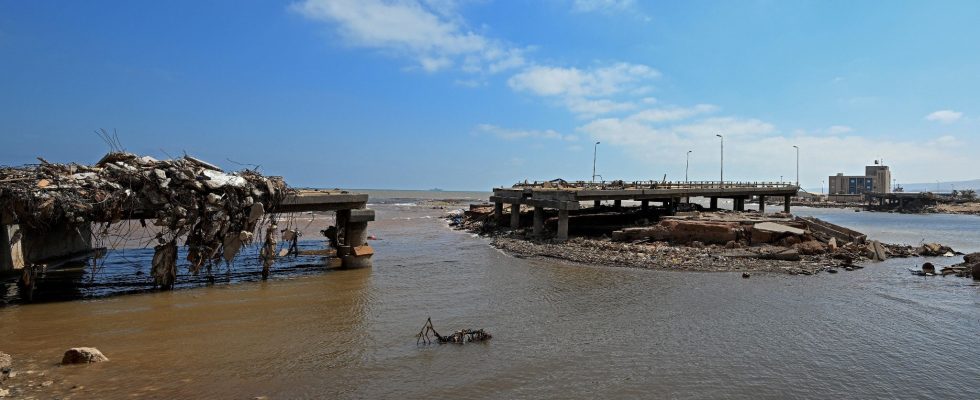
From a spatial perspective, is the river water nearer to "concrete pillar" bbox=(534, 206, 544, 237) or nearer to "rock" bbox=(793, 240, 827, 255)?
"rock" bbox=(793, 240, 827, 255)

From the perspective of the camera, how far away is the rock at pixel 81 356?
7.66m

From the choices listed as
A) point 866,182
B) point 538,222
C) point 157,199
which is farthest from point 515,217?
point 866,182

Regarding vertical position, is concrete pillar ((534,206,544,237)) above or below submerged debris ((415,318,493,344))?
above

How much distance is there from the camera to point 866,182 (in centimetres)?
13838

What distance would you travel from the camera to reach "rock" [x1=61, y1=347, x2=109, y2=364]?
7.66 m

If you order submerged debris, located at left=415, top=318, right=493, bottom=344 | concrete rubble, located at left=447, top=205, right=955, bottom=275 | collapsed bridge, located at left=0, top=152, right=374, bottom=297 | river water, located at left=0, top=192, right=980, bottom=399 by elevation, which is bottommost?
river water, located at left=0, top=192, right=980, bottom=399

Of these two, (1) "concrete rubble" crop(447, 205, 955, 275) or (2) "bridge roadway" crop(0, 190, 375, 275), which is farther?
(1) "concrete rubble" crop(447, 205, 955, 275)

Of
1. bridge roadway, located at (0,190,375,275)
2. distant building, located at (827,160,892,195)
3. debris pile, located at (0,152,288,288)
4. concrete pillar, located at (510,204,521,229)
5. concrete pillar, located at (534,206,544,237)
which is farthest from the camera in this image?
distant building, located at (827,160,892,195)

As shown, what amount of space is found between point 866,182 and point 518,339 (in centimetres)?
16375

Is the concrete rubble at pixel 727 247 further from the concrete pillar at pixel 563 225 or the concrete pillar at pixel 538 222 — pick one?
the concrete pillar at pixel 538 222

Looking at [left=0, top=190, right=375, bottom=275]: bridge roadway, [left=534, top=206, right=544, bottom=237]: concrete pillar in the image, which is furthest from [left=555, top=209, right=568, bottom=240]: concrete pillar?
[left=0, top=190, right=375, bottom=275]: bridge roadway

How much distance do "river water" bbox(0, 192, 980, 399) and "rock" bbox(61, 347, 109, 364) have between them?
185mm

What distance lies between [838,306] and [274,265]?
17.0m

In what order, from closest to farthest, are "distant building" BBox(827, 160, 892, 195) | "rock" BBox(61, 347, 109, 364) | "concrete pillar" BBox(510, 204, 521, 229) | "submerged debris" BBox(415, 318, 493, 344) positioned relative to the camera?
"rock" BBox(61, 347, 109, 364) < "submerged debris" BBox(415, 318, 493, 344) < "concrete pillar" BBox(510, 204, 521, 229) < "distant building" BBox(827, 160, 892, 195)
